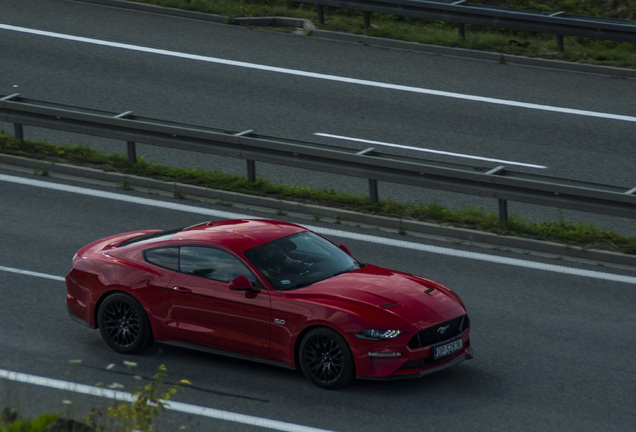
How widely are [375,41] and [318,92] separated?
2940mm

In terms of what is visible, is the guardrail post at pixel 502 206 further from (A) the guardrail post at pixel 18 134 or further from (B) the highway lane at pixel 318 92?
(A) the guardrail post at pixel 18 134

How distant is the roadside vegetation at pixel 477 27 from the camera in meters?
20.7

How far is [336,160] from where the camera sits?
15.0m

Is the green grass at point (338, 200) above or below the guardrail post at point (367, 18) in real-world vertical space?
below

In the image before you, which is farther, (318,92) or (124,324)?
(318,92)

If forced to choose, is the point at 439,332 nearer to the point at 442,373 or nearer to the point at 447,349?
the point at 447,349

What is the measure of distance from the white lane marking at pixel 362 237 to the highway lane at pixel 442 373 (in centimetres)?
13

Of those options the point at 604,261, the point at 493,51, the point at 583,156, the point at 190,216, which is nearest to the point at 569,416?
the point at 604,261

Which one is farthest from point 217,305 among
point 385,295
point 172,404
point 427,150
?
point 427,150

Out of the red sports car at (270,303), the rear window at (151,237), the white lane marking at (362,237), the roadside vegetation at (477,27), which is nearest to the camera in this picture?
the red sports car at (270,303)

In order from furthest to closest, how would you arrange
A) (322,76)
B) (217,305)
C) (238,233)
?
(322,76) < (238,233) < (217,305)

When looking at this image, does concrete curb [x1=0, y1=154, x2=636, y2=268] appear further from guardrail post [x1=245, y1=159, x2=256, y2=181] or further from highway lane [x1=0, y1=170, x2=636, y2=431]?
guardrail post [x1=245, y1=159, x2=256, y2=181]

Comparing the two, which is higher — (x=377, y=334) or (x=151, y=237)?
(x=151, y=237)

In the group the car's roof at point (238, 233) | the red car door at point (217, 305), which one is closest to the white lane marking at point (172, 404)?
the red car door at point (217, 305)
